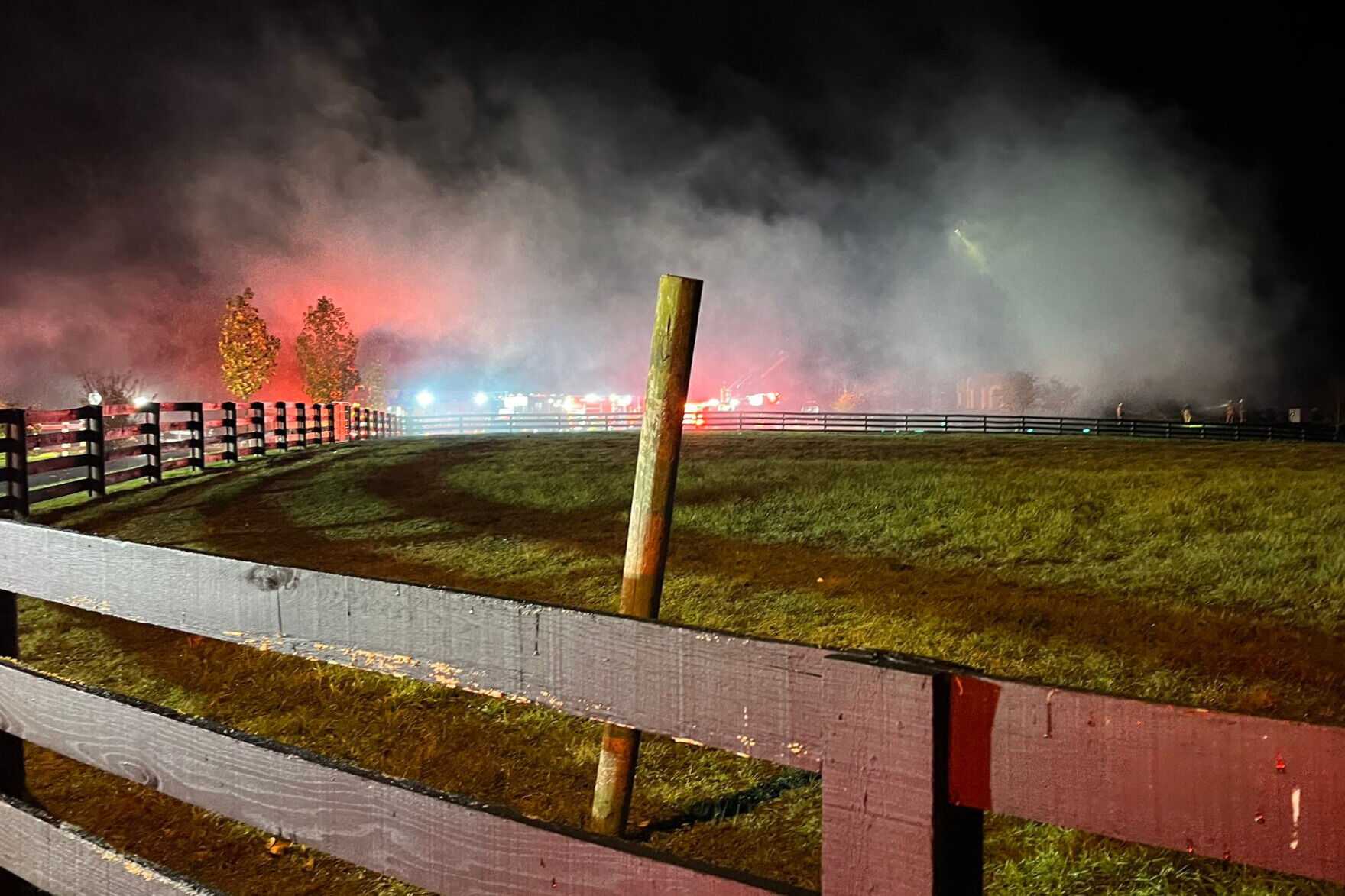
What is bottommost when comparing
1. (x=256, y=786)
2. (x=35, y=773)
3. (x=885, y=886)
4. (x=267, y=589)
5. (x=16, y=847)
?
(x=35, y=773)

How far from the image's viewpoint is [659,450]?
328 centimetres

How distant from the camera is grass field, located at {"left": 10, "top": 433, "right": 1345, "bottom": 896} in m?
3.83

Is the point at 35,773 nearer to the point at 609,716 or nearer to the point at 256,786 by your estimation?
the point at 256,786

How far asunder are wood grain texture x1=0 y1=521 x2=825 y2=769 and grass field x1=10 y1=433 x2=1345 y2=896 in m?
0.78

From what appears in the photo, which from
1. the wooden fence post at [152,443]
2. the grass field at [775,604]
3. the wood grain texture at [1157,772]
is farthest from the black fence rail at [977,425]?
the wood grain texture at [1157,772]

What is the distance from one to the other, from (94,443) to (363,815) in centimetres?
1419

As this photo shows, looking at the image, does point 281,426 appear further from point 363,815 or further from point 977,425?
point 977,425

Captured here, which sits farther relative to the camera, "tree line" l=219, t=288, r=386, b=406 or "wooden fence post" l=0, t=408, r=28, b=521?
"tree line" l=219, t=288, r=386, b=406

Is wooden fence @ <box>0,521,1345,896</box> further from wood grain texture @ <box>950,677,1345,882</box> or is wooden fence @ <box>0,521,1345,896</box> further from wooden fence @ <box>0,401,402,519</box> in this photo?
wooden fence @ <box>0,401,402,519</box>

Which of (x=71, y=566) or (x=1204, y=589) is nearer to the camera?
(x=71, y=566)

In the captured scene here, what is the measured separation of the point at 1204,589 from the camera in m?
7.04

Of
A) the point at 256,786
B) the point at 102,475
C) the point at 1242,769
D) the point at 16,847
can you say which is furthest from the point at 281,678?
the point at 102,475

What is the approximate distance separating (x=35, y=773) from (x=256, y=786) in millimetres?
3180

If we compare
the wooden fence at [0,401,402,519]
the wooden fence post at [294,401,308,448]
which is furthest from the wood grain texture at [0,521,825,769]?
the wooden fence post at [294,401,308,448]
